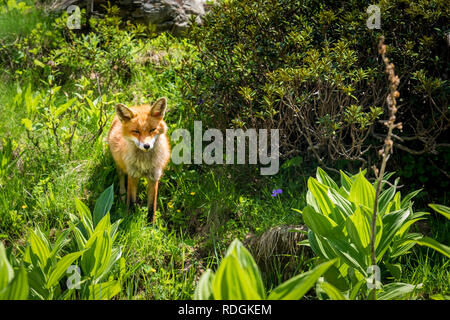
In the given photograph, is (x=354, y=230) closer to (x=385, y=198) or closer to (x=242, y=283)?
(x=385, y=198)

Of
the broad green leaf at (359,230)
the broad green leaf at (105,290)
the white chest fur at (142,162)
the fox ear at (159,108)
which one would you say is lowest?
the broad green leaf at (105,290)

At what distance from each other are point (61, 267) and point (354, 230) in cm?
210

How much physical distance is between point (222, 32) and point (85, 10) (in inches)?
126

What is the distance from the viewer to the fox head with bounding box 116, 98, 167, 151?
12.4 ft

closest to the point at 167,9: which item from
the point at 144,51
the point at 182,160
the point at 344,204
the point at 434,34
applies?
the point at 144,51

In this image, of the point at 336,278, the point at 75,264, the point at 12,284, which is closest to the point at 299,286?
the point at 336,278

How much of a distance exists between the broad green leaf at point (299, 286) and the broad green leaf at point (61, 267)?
1430mm

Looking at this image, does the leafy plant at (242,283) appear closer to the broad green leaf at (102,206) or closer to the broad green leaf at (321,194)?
the broad green leaf at (321,194)

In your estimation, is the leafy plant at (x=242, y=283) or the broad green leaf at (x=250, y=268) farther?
the broad green leaf at (x=250, y=268)

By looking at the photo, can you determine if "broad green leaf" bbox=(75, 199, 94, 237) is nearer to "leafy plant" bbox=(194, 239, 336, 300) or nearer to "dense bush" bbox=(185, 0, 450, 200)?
"leafy plant" bbox=(194, 239, 336, 300)

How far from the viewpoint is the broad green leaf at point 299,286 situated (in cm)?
213

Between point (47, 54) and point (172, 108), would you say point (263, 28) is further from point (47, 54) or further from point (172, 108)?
point (47, 54)

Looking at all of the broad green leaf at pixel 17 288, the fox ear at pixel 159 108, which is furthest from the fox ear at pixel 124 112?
the broad green leaf at pixel 17 288

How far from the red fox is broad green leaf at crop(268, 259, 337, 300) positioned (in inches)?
78.9
